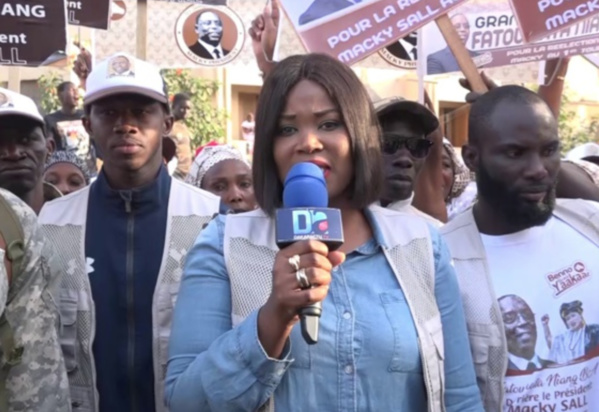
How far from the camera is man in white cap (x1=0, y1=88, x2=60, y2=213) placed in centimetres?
413

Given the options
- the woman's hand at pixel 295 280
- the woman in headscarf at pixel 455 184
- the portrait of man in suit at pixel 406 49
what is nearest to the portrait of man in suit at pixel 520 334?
the woman's hand at pixel 295 280

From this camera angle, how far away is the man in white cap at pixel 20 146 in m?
4.13

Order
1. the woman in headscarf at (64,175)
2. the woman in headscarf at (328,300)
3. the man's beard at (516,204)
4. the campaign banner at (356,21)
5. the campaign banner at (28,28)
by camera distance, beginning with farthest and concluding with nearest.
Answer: the woman in headscarf at (64,175) < the campaign banner at (28,28) < the campaign banner at (356,21) < the man's beard at (516,204) < the woman in headscarf at (328,300)

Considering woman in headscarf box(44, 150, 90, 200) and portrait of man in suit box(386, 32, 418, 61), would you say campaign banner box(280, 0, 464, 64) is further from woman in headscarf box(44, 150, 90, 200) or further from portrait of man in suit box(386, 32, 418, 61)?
portrait of man in suit box(386, 32, 418, 61)

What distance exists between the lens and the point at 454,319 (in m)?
2.76

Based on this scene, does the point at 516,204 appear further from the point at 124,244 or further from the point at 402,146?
the point at 124,244

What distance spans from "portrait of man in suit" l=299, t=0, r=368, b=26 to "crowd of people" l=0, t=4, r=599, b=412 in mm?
1284

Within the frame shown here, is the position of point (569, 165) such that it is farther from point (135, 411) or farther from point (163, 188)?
point (135, 411)

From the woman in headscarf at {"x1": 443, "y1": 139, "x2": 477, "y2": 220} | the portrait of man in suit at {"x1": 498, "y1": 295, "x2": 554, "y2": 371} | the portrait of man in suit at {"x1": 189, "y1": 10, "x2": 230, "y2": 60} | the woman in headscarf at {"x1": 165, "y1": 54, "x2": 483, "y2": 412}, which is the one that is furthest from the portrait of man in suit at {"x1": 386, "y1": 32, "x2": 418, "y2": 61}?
the woman in headscarf at {"x1": 165, "y1": 54, "x2": 483, "y2": 412}

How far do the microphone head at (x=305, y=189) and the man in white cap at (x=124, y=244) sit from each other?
136 centimetres

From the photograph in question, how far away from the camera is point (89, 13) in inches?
271

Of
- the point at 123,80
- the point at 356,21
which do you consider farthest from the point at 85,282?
the point at 356,21

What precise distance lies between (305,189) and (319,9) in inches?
134

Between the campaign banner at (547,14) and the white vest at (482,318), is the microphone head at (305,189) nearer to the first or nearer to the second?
the white vest at (482,318)
